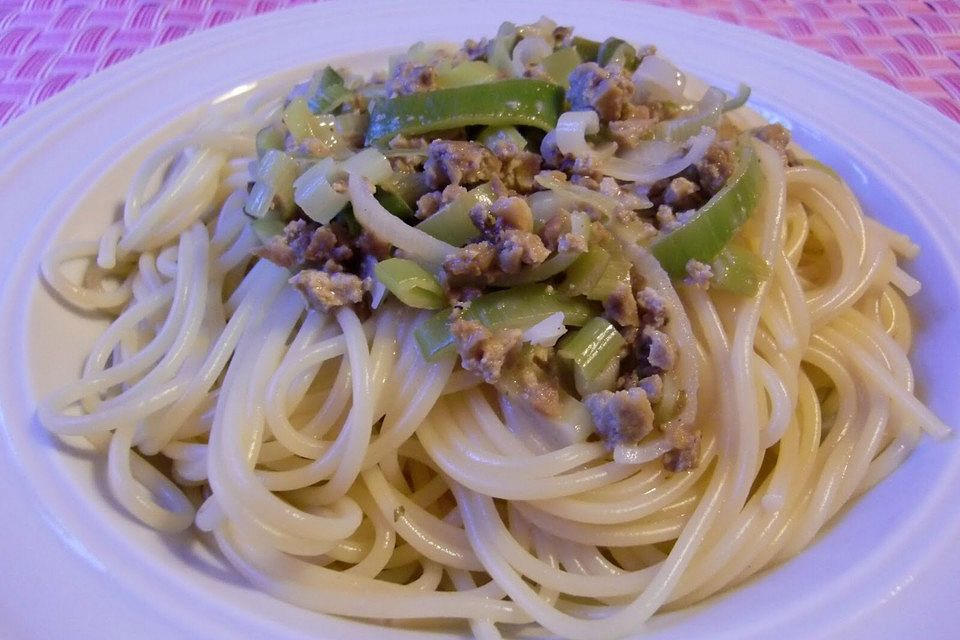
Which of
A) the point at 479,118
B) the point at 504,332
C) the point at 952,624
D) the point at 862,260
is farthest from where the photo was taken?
Answer: the point at 862,260

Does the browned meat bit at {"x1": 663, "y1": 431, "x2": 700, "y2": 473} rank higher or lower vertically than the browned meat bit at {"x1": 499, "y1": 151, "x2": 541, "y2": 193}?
lower

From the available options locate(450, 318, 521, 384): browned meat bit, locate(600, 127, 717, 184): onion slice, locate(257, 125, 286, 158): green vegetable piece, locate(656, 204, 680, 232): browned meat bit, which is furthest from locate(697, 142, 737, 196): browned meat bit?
locate(257, 125, 286, 158): green vegetable piece

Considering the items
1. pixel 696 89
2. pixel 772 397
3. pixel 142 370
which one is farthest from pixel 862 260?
pixel 142 370

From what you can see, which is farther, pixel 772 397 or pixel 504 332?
pixel 772 397

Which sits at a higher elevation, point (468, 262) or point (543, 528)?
point (468, 262)

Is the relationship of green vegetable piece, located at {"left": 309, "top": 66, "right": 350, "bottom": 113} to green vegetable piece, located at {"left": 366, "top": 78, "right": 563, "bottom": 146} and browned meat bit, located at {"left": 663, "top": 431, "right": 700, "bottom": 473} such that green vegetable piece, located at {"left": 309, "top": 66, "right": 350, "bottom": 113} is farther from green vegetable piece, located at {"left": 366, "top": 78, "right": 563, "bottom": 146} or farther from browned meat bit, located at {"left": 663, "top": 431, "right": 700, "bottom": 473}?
browned meat bit, located at {"left": 663, "top": 431, "right": 700, "bottom": 473}

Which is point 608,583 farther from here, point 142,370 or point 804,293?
point 142,370

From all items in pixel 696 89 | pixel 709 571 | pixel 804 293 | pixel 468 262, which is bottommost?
pixel 709 571
